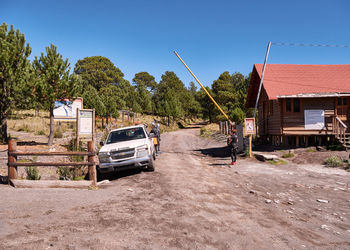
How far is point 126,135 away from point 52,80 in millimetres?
9223

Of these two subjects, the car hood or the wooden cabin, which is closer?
the car hood

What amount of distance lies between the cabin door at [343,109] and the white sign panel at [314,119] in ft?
4.30

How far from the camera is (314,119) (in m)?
15.4

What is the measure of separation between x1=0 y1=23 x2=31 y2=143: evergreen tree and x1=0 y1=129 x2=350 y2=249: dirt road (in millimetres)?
11915

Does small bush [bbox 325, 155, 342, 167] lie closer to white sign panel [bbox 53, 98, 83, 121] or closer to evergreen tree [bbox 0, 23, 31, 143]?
white sign panel [bbox 53, 98, 83, 121]

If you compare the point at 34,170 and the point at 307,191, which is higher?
the point at 34,170

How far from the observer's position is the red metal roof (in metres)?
15.9

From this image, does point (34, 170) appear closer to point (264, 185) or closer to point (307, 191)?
point (264, 185)

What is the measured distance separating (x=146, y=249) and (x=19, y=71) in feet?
56.3

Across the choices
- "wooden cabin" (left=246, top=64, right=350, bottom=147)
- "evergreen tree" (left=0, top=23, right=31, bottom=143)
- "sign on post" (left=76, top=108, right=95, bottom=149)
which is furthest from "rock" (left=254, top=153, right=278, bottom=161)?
"evergreen tree" (left=0, top=23, right=31, bottom=143)

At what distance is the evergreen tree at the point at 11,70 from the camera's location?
592 inches

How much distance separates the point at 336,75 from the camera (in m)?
18.2

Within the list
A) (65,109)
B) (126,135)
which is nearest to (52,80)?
(65,109)

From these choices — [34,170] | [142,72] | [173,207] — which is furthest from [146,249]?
[142,72]
